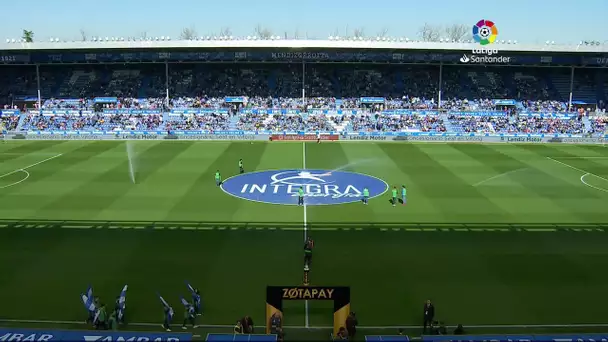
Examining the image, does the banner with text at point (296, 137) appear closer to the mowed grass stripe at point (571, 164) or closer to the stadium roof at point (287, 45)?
the stadium roof at point (287, 45)

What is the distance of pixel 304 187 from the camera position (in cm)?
3575

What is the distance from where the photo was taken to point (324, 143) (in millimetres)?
58719

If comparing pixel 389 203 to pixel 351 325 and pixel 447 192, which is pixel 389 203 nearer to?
pixel 447 192

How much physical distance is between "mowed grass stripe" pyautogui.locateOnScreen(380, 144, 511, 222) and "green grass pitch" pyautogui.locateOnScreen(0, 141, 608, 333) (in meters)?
0.13

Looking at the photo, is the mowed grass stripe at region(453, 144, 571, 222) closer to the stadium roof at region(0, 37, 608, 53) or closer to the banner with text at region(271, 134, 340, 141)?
the banner with text at region(271, 134, 340, 141)

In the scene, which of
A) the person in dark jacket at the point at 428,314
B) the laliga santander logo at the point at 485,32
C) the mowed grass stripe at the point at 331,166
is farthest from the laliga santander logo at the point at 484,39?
the person in dark jacket at the point at 428,314

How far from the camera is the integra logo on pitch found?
32.9 metres

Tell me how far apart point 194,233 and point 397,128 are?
4292 cm

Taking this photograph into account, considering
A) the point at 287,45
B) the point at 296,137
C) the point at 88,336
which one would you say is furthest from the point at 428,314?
the point at 287,45

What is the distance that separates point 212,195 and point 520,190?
20043 millimetres

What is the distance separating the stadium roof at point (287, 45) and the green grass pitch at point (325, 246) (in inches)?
1085

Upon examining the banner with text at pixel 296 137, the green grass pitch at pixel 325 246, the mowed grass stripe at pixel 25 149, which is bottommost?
the green grass pitch at pixel 325 246

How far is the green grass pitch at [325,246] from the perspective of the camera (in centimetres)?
1881

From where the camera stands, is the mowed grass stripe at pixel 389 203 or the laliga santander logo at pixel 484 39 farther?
the laliga santander logo at pixel 484 39
